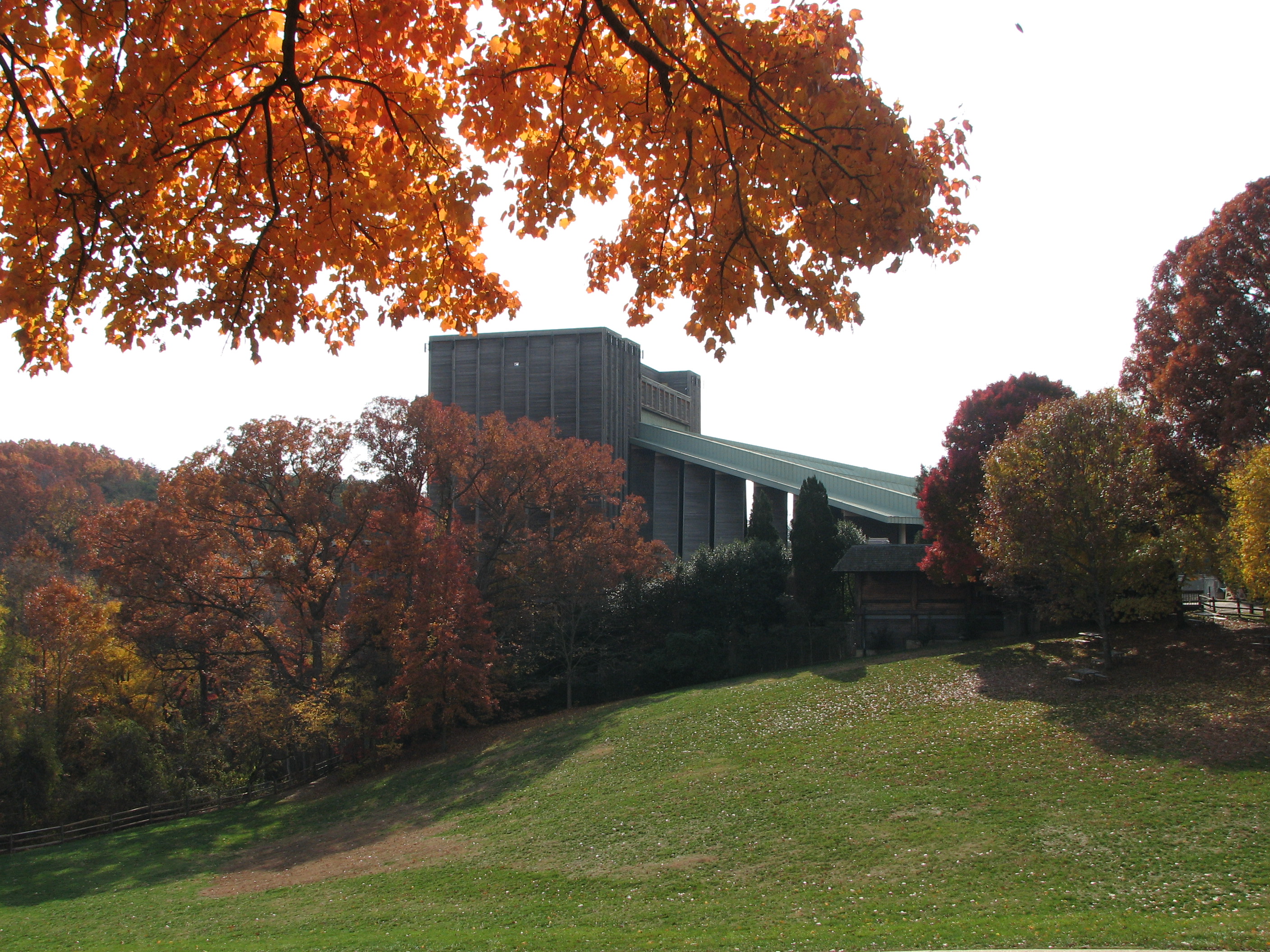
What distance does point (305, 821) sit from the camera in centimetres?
2197

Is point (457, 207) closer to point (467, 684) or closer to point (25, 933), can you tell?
point (25, 933)

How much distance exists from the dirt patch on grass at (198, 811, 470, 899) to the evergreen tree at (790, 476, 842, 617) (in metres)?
16.9

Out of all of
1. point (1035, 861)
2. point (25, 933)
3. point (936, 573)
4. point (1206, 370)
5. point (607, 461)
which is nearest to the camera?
point (1035, 861)

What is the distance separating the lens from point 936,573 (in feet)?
89.6

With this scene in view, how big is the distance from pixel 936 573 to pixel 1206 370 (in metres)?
9.64

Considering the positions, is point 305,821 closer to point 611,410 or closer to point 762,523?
point 762,523

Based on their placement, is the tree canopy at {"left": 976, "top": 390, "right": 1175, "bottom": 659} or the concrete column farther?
the concrete column

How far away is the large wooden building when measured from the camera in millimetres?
44031

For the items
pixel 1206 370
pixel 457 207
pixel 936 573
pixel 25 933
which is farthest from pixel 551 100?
pixel 936 573

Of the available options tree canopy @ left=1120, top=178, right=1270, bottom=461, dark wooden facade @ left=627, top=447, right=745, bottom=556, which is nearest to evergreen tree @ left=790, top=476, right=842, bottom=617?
dark wooden facade @ left=627, top=447, right=745, bottom=556

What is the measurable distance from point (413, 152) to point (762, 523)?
31519 mm

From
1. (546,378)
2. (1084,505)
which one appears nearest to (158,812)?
(1084,505)

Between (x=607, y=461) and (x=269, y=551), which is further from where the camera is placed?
(x=607, y=461)

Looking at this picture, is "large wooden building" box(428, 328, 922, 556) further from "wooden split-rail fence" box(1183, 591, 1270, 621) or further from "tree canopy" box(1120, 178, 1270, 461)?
"tree canopy" box(1120, 178, 1270, 461)
